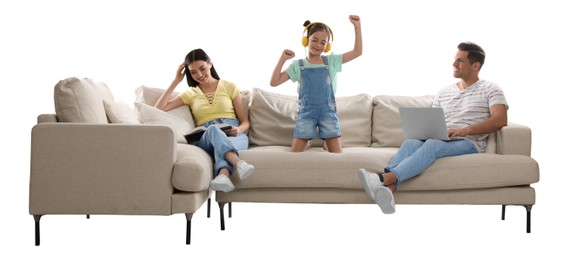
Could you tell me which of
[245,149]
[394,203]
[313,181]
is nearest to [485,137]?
[394,203]

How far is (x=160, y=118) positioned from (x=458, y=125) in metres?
2.06

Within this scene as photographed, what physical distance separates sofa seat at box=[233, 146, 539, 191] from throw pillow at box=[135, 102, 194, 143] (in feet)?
2.28

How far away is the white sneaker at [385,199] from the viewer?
4594 mm

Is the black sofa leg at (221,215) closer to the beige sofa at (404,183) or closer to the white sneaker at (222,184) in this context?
the beige sofa at (404,183)

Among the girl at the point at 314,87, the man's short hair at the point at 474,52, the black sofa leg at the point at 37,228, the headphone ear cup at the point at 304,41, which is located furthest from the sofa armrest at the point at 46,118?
the man's short hair at the point at 474,52

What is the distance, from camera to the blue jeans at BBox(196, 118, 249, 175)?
4769 millimetres

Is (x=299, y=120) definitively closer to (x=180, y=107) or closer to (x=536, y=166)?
(x=180, y=107)

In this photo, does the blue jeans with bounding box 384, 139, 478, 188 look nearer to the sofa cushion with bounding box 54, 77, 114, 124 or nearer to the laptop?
the laptop

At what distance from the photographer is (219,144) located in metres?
4.82

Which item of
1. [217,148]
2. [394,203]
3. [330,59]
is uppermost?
[330,59]

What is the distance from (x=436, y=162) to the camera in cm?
477

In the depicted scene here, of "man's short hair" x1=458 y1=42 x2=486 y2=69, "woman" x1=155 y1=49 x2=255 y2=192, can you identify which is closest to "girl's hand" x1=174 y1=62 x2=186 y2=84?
"woman" x1=155 y1=49 x2=255 y2=192

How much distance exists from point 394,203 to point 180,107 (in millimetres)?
1802

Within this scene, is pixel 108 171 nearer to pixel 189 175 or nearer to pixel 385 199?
pixel 189 175
